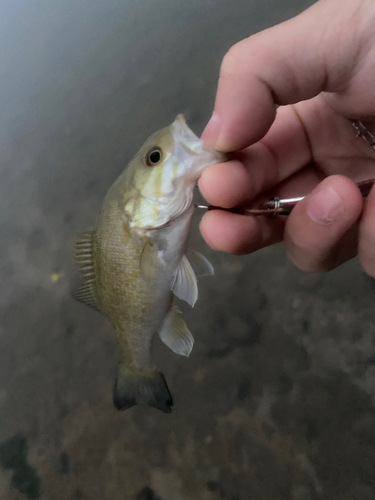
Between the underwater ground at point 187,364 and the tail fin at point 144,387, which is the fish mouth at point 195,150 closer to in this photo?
the tail fin at point 144,387

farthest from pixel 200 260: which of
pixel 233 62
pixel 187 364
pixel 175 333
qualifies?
pixel 187 364

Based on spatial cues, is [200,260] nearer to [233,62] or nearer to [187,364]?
[233,62]

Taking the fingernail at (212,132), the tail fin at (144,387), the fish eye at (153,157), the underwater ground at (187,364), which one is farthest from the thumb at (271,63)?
the underwater ground at (187,364)

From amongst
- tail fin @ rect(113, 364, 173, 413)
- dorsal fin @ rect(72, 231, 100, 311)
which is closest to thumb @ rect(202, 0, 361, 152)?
dorsal fin @ rect(72, 231, 100, 311)

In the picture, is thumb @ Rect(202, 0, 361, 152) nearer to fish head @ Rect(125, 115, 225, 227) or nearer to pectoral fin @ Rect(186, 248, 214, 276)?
fish head @ Rect(125, 115, 225, 227)

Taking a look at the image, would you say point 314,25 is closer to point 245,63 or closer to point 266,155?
point 245,63
